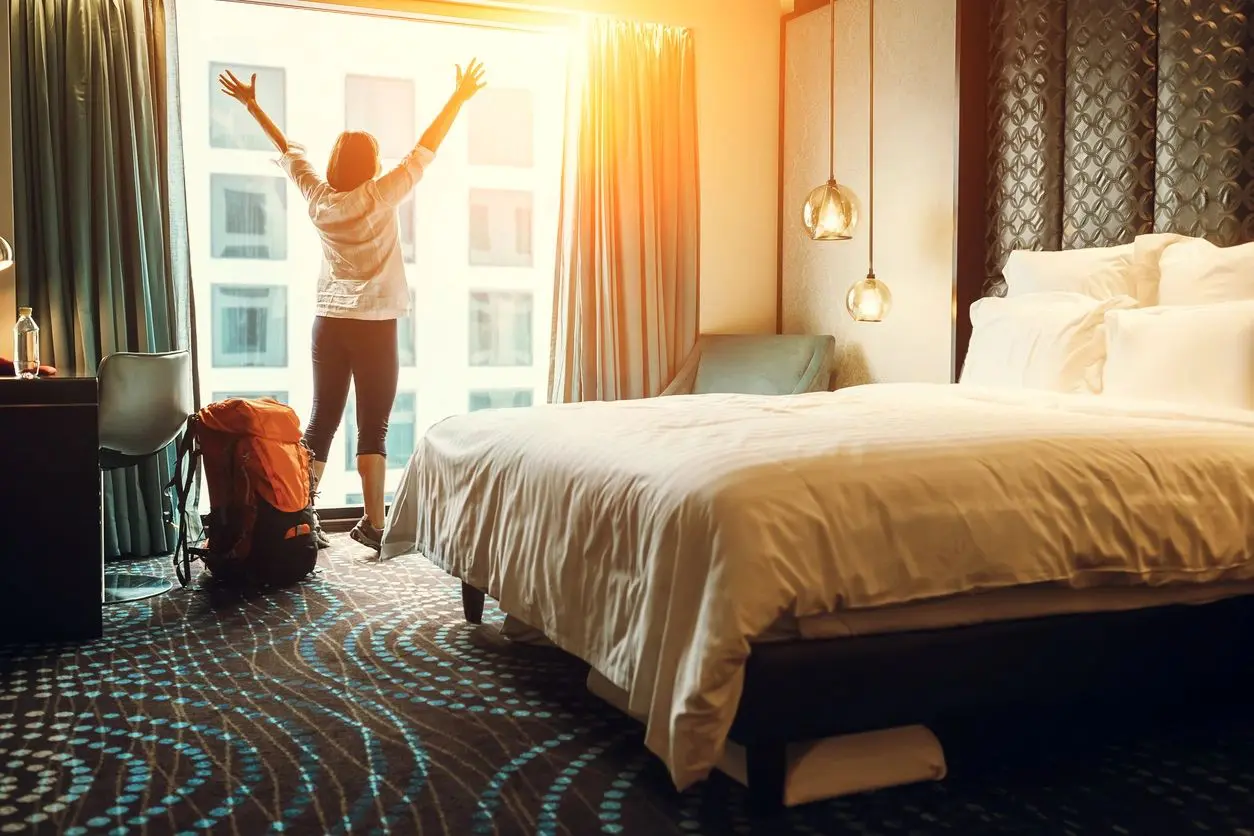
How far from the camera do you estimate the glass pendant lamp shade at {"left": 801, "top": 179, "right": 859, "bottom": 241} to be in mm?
4168

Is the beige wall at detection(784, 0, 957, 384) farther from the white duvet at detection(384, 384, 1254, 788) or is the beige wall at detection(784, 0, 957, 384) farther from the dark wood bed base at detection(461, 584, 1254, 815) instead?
the dark wood bed base at detection(461, 584, 1254, 815)

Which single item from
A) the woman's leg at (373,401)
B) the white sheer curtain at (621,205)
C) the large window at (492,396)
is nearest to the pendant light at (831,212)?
the white sheer curtain at (621,205)

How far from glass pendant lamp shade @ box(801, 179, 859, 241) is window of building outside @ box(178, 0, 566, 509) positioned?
1.47 m

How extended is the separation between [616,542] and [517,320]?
379cm

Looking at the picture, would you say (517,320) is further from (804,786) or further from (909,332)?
Answer: (804,786)

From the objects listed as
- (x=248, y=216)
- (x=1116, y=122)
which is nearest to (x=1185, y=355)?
(x=1116, y=122)

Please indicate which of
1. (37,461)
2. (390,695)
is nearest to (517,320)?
(37,461)

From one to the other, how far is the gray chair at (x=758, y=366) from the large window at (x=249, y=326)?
6.31 feet

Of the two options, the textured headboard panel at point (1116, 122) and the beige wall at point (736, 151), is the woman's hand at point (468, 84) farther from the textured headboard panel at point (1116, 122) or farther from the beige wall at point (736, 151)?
the textured headboard panel at point (1116, 122)

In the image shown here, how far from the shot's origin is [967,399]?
3.14 meters

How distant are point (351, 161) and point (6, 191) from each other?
4.07 feet

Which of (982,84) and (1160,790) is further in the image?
(982,84)

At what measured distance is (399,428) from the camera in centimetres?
577

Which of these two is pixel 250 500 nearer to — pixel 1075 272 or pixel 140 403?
pixel 140 403
